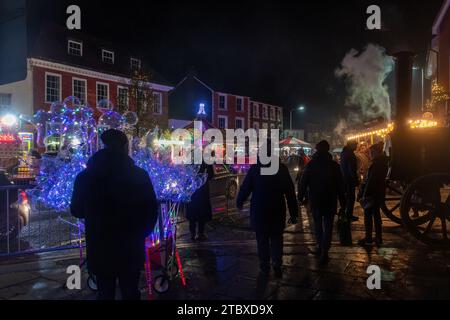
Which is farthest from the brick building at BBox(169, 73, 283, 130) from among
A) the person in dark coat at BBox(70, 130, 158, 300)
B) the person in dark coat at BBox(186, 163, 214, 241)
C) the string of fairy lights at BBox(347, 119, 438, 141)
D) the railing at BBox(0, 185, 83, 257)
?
the person in dark coat at BBox(70, 130, 158, 300)

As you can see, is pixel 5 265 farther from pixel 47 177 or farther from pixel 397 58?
pixel 397 58

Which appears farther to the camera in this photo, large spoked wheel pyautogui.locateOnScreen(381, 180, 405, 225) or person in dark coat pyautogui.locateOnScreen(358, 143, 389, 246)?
large spoked wheel pyautogui.locateOnScreen(381, 180, 405, 225)

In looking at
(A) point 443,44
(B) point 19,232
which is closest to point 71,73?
(B) point 19,232

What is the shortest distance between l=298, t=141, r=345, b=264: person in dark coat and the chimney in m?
2.31

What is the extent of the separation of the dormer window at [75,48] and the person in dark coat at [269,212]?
2501 cm

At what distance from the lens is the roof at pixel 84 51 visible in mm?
23906

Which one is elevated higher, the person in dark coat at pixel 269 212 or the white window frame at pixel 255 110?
the white window frame at pixel 255 110

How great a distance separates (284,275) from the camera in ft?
16.1

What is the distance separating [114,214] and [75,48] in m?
26.6

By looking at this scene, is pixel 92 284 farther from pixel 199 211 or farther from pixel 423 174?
pixel 423 174

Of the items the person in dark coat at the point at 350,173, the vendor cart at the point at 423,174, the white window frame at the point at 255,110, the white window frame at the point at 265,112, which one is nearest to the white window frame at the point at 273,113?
the white window frame at the point at 265,112

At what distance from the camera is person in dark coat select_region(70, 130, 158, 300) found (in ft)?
10.1

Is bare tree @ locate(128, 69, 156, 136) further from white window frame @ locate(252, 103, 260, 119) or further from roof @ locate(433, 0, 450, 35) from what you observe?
white window frame @ locate(252, 103, 260, 119)

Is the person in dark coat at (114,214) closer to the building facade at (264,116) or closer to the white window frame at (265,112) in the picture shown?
the building facade at (264,116)
